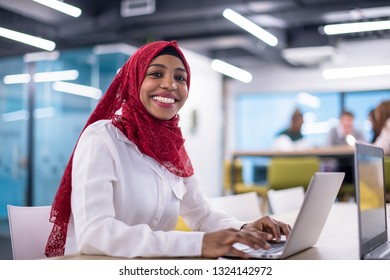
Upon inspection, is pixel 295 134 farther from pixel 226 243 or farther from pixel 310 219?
pixel 226 243

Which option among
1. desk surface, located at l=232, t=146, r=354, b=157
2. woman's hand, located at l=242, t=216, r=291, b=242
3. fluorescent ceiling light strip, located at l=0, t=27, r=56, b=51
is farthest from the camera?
desk surface, located at l=232, t=146, r=354, b=157

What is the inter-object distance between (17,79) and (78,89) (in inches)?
48.5

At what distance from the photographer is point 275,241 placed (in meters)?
1.34

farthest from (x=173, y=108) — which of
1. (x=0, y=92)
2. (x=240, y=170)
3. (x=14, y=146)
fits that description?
(x=240, y=170)

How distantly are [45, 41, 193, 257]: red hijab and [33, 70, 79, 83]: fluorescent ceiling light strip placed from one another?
476cm

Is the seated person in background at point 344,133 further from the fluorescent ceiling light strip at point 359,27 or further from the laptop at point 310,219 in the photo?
the laptop at point 310,219

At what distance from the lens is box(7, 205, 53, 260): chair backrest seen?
151cm

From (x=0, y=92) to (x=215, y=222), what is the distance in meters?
4.24

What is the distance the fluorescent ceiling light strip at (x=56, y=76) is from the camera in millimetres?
6168

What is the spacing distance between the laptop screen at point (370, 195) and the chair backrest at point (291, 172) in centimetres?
371

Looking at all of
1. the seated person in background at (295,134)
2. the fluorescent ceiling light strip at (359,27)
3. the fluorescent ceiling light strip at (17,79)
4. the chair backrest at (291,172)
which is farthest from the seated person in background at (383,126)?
the fluorescent ceiling light strip at (17,79)

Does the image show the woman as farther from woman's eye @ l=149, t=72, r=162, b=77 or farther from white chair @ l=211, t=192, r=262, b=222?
white chair @ l=211, t=192, r=262, b=222

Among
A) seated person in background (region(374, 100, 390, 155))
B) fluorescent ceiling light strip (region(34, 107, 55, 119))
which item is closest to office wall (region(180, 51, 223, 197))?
fluorescent ceiling light strip (region(34, 107, 55, 119))

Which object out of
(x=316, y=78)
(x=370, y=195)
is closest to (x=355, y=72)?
(x=316, y=78)
